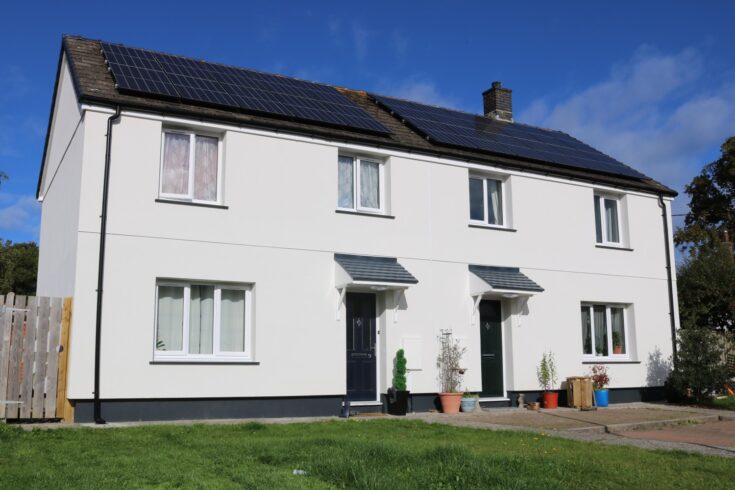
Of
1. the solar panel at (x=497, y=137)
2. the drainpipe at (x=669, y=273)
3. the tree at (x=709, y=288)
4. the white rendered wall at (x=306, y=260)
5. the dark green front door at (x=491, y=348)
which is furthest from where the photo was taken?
the tree at (x=709, y=288)

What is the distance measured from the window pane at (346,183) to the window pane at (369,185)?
0.24 metres

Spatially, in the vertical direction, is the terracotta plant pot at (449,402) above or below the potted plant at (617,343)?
below

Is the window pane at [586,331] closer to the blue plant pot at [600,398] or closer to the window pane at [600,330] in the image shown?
the window pane at [600,330]

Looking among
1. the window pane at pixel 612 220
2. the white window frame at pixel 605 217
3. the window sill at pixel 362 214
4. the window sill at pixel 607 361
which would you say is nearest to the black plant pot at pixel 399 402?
the window sill at pixel 362 214

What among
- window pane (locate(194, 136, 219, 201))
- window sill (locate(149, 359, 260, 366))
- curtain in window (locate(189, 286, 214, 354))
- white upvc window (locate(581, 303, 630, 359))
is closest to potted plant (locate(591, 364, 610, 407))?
white upvc window (locate(581, 303, 630, 359))

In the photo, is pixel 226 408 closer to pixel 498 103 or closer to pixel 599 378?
pixel 599 378

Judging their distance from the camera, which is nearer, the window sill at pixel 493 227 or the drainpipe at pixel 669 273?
the window sill at pixel 493 227

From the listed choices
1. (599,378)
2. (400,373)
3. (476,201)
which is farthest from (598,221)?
(400,373)

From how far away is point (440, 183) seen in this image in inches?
688

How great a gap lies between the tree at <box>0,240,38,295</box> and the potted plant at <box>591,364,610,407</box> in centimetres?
3096

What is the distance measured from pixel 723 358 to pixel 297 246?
12405 mm

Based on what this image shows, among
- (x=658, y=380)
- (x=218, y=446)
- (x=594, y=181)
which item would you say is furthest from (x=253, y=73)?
(x=658, y=380)

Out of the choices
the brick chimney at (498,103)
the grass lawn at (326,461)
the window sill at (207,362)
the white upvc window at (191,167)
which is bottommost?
the grass lawn at (326,461)

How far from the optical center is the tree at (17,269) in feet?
127
